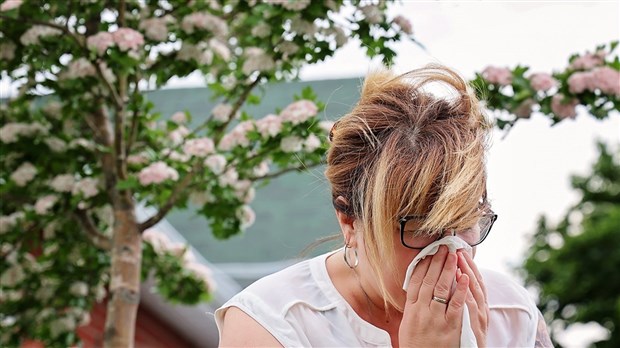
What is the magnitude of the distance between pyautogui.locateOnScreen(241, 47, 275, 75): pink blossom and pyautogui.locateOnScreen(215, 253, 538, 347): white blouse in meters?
A: 1.92

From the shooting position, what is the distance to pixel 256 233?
1028cm

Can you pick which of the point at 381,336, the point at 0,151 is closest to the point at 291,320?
the point at 381,336

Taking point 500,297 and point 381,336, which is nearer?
point 381,336

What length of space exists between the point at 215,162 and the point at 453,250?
229cm

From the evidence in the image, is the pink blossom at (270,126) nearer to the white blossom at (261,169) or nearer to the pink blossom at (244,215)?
the white blossom at (261,169)

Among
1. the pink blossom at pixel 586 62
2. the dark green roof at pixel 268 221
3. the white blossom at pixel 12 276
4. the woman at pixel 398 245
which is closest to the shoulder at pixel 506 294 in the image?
the woman at pixel 398 245

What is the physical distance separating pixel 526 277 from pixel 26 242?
53.9ft

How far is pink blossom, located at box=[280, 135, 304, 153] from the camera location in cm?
418

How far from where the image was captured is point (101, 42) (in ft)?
13.2

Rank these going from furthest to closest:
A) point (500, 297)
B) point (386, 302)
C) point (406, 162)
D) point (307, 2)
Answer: point (307, 2) < point (500, 297) < point (386, 302) < point (406, 162)

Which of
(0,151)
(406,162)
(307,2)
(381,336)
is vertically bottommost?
(381,336)

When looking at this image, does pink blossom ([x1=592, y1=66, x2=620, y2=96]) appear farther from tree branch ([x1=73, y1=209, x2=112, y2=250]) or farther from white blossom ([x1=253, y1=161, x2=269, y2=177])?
tree branch ([x1=73, y1=209, x2=112, y2=250])

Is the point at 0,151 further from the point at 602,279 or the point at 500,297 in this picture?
the point at 602,279

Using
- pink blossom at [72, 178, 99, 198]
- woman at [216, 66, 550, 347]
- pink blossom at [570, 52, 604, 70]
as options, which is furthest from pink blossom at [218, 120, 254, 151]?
woman at [216, 66, 550, 347]
